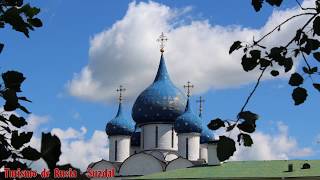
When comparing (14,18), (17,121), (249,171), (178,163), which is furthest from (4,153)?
(178,163)

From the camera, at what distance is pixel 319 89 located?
9.27 ft

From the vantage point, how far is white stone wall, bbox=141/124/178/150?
38.0 meters

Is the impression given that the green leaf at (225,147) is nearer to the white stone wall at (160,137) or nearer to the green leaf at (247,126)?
the green leaf at (247,126)

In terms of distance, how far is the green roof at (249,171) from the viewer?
2459 centimetres

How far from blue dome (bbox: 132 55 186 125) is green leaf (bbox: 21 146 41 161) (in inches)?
1416

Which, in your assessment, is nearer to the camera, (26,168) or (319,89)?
(26,168)

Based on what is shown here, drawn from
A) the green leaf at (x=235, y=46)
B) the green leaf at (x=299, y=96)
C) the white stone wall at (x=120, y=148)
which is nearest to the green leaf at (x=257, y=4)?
the green leaf at (x=235, y=46)

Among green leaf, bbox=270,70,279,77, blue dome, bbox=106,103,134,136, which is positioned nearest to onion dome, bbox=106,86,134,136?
blue dome, bbox=106,103,134,136

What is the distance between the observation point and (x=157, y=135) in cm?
3800

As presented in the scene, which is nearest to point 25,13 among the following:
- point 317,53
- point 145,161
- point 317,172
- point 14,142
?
point 14,142

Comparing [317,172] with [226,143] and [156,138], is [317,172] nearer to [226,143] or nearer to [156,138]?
[156,138]

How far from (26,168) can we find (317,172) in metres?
23.2

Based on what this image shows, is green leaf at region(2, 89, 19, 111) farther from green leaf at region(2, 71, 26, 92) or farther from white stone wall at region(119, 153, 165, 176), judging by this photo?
white stone wall at region(119, 153, 165, 176)

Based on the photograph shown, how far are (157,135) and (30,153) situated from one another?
35755 millimetres
